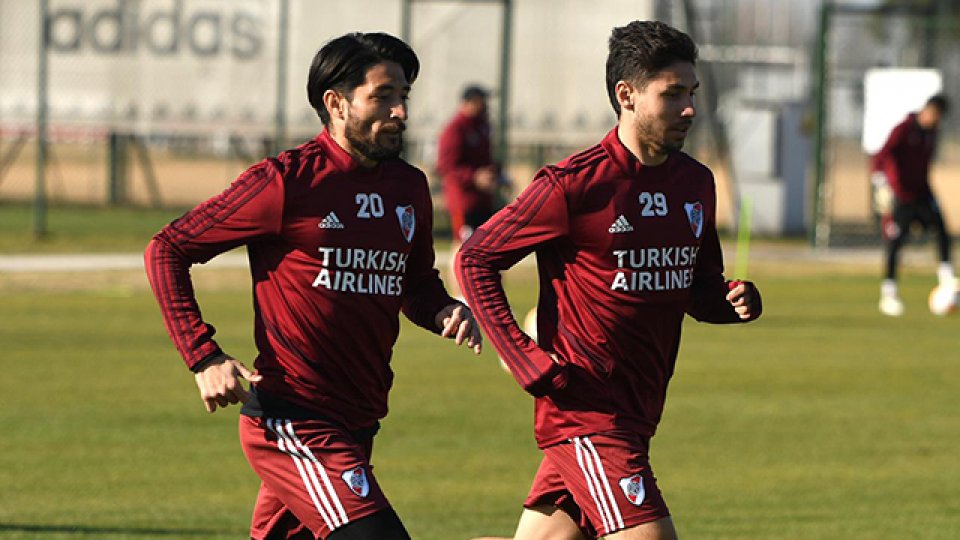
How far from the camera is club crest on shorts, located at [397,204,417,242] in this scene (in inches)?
217

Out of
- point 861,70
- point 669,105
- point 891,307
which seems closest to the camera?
Result: point 669,105

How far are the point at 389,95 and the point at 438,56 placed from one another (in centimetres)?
2290

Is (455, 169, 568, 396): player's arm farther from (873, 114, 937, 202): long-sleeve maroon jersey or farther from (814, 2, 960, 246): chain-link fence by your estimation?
(814, 2, 960, 246): chain-link fence

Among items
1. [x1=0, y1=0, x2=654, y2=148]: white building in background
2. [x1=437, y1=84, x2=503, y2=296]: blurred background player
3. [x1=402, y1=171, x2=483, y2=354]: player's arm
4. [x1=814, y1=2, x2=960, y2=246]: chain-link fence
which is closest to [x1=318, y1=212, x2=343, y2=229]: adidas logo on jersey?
[x1=402, y1=171, x2=483, y2=354]: player's arm

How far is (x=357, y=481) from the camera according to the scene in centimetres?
523

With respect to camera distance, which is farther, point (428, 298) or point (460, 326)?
point (428, 298)

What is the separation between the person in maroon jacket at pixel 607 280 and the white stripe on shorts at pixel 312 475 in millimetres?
685

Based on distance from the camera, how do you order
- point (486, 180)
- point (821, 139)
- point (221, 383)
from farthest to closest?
point (821, 139)
point (486, 180)
point (221, 383)

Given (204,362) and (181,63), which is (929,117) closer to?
(181,63)

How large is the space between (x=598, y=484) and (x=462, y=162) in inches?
488

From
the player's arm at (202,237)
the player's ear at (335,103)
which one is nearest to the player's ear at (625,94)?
the player's ear at (335,103)

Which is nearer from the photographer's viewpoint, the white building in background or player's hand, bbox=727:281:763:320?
player's hand, bbox=727:281:763:320

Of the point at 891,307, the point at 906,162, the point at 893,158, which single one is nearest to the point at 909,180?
the point at 906,162

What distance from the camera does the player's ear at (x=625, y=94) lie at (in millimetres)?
5684
